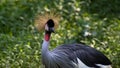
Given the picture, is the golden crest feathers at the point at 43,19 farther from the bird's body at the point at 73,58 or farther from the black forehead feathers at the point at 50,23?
the bird's body at the point at 73,58

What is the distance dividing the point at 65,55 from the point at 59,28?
6.49 feet

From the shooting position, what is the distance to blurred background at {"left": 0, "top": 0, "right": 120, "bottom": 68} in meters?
6.58

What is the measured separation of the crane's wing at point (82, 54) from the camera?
5.78 m

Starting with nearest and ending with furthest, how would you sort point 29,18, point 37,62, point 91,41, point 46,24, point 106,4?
1. point 46,24
2. point 37,62
3. point 91,41
4. point 29,18
5. point 106,4

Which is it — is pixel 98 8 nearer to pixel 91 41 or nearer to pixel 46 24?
pixel 91 41

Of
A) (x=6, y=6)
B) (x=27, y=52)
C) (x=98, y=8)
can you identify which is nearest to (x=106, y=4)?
(x=98, y=8)

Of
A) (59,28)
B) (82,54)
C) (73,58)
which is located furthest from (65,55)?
(59,28)

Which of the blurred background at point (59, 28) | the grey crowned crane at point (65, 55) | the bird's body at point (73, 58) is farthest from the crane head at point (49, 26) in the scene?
the blurred background at point (59, 28)

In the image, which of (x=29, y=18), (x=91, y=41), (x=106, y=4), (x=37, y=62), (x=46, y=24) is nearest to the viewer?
(x=46, y=24)

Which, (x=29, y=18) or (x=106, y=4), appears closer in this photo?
(x=29, y=18)

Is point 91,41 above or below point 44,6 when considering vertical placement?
below

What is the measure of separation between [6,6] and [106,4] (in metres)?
1.78

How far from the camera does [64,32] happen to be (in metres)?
7.61

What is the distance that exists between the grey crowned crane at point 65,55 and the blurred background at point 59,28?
704 millimetres
